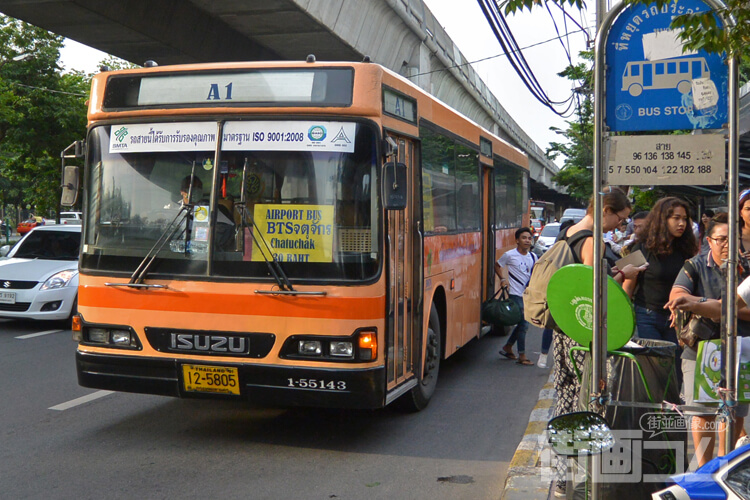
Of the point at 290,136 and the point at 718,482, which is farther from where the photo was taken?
the point at 290,136

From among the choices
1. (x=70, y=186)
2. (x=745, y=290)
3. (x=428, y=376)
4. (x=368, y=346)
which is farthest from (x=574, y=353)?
(x=70, y=186)

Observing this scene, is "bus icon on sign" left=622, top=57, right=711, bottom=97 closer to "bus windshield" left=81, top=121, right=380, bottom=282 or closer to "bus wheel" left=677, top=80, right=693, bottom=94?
"bus wheel" left=677, top=80, right=693, bottom=94

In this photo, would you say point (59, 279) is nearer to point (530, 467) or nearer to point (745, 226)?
point (530, 467)

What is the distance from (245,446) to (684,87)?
13.1ft

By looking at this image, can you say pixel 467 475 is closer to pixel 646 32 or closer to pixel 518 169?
pixel 646 32

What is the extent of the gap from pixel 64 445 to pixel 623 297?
4.29 meters

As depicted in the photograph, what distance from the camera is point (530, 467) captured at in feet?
17.2

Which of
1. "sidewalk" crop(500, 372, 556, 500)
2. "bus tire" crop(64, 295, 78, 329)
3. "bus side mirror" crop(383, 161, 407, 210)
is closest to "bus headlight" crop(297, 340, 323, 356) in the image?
"bus side mirror" crop(383, 161, 407, 210)

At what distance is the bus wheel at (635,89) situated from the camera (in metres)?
3.91

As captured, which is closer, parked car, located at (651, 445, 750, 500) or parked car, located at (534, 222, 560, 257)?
parked car, located at (651, 445, 750, 500)

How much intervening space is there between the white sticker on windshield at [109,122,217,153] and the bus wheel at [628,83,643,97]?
311 centimetres

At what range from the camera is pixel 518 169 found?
13898mm

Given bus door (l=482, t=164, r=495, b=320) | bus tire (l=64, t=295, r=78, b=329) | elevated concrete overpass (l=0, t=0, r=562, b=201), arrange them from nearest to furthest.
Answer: bus door (l=482, t=164, r=495, b=320), bus tire (l=64, t=295, r=78, b=329), elevated concrete overpass (l=0, t=0, r=562, b=201)

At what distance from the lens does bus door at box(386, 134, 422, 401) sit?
6.11 m
